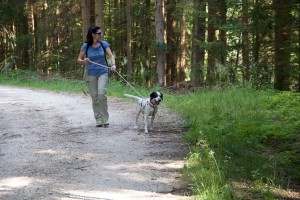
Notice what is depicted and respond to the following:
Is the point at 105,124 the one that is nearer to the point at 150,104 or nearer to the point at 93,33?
the point at 150,104

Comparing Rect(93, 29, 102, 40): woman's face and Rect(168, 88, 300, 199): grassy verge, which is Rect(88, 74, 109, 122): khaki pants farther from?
Rect(168, 88, 300, 199): grassy verge

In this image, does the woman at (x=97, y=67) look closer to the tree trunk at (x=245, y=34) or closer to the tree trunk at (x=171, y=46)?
the tree trunk at (x=245, y=34)

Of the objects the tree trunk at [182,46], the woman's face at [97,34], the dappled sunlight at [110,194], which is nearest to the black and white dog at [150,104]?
the woman's face at [97,34]

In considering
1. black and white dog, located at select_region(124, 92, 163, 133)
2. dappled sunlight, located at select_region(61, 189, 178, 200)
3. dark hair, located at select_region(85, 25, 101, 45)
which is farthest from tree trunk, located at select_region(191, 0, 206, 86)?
dappled sunlight, located at select_region(61, 189, 178, 200)

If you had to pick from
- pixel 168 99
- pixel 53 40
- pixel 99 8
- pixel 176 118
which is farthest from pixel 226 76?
pixel 53 40

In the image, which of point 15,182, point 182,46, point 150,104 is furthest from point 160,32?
point 15,182

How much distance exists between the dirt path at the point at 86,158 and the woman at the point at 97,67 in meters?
0.50

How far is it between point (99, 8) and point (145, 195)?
52.7 ft

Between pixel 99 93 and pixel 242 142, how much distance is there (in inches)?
131

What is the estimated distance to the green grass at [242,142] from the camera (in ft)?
15.3

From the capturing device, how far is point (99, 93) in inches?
328

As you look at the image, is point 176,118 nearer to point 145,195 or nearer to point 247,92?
point 247,92

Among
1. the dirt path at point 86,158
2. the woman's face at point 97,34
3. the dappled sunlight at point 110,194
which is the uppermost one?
the woman's face at point 97,34

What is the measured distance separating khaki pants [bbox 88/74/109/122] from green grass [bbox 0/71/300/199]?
76.2 inches
